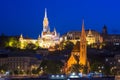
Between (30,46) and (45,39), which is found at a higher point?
(45,39)

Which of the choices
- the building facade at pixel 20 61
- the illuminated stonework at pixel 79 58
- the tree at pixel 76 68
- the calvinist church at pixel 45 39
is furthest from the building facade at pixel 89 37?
the tree at pixel 76 68

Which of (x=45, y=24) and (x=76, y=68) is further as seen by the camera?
(x=45, y=24)

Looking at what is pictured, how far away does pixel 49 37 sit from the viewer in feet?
561

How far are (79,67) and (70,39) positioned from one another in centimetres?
7733

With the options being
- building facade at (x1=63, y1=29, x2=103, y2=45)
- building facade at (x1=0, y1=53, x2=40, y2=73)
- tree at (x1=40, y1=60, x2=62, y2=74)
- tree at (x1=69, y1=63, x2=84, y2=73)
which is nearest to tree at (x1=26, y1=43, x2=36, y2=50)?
building facade at (x1=63, y1=29, x2=103, y2=45)

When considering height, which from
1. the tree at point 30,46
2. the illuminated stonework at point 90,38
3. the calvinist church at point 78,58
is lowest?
the calvinist church at point 78,58

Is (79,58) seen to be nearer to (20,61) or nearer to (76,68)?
(76,68)

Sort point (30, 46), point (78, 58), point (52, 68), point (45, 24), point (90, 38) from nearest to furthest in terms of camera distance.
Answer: point (52, 68)
point (78, 58)
point (30, 46)
point (90, 38)
point (45, 24)

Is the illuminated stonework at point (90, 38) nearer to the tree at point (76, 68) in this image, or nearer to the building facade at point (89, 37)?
the building facade at point (89, 37)

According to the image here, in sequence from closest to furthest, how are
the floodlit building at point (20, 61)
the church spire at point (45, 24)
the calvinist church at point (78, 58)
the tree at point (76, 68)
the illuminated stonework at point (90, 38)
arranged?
1. the tree at point (76, 68)
2. the calvinist church at point (78, 58)
3. the floodlit building at point (20, 61)
4. the illuminated stonework at point (90, 38)
5. the church spire at point (45, 24)

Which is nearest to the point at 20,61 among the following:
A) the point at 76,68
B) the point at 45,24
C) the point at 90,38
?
the point at 76,68

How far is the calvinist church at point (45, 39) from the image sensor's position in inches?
6361

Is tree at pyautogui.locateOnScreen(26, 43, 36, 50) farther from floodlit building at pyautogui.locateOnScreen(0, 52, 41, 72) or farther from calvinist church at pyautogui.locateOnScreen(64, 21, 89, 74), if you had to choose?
calvinist church at pyautogui.locateOnScreen(64, 21, 89, 74)

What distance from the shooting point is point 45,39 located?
167625 mm
